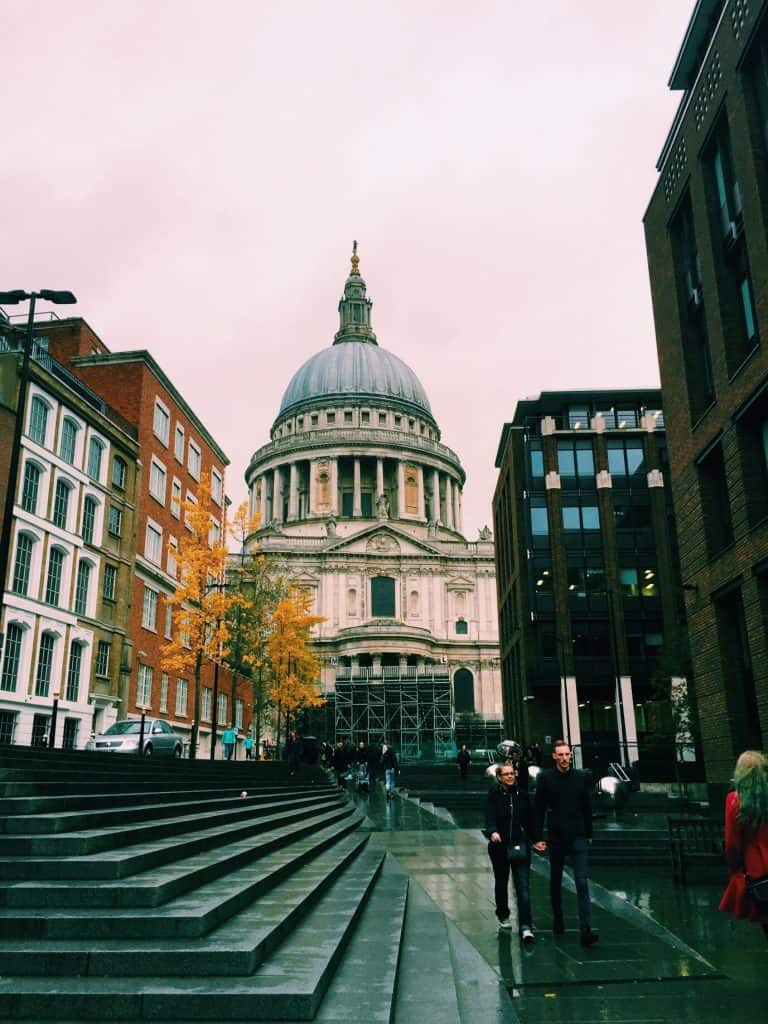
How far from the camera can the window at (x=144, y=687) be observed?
39.9 metres

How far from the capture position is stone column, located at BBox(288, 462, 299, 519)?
10775cm

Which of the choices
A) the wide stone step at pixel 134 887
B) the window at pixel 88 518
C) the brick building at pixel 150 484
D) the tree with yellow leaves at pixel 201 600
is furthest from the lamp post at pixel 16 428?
the brick building at pixel 150 484

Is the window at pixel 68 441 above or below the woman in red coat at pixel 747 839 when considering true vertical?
above

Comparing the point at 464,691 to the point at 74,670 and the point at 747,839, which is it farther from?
the point at 747,839

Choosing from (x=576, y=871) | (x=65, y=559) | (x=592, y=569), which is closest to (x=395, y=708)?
(x=592, y=569)

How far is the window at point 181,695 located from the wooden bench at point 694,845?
111ft

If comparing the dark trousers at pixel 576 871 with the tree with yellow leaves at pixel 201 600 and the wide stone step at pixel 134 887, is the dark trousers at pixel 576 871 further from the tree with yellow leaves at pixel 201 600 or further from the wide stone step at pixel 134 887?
the tree with yellow leaves at pixel 201 600

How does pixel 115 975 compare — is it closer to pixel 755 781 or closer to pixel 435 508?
pixel 755 781

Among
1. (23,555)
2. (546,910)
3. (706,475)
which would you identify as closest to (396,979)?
(546,910)

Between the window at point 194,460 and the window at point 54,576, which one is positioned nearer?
the window at point 54,576

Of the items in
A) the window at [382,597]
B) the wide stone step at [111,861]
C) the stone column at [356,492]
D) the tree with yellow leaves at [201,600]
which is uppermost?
the stone column at [356,492]

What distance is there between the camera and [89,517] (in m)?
37.6

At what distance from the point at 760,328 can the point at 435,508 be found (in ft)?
291

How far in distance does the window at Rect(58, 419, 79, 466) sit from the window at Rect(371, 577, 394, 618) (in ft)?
184
